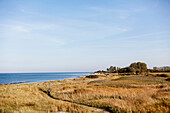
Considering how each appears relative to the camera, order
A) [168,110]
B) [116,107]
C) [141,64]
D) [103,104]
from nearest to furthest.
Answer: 1. [168,110]
2. [116,107]
3. [103,104]
4. [141,64]

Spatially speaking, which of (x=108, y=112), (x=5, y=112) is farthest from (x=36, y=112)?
(x=108, y=112)

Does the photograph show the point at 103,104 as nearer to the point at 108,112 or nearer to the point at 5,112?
the point at 108,112

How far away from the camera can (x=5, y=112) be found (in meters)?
11.7

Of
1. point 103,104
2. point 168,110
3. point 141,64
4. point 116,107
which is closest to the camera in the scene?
point 168,110

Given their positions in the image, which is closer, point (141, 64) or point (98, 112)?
point (98, 112)

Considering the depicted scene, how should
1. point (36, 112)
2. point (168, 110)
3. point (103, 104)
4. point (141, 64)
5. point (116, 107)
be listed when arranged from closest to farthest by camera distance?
1. point (168, 110)
2. point (36, 112)
3. point (116, 107)
4. point (103, 104)
5. point (141, 64)

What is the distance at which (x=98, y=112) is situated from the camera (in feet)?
38.7

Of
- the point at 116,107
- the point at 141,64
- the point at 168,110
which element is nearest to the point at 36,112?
the point at 116,107

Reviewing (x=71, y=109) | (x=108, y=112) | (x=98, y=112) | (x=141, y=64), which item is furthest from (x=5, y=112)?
(x=141, y=64)

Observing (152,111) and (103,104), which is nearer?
(152,111)

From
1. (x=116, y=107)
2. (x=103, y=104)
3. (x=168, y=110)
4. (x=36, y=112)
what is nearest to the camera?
(x=168, y=110)

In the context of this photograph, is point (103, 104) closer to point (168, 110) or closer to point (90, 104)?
point (90, 104)

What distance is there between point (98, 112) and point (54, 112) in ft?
11.9

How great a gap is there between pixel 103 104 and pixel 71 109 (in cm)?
370
